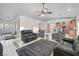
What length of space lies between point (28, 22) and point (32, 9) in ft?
0.84

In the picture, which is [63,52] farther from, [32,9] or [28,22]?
[32,9]

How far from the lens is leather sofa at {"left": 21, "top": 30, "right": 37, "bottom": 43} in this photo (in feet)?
7.11

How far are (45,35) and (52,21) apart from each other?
0.30 metres

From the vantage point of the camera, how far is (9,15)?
6.98 feet

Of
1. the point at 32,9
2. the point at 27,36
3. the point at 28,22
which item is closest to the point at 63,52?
the point at 27,36

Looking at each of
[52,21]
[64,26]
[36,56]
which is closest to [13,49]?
[36,56]

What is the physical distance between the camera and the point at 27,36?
2.19m

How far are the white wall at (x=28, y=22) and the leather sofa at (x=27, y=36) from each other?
8cm

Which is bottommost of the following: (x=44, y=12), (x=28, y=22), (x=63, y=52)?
(x=63, y=52)

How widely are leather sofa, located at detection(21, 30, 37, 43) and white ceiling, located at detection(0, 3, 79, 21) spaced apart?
31 cm

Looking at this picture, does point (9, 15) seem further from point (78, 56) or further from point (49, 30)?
point (78, 56)

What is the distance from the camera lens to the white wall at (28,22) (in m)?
2.13

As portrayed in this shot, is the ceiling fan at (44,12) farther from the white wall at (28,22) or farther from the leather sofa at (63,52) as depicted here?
the leather sofa at (63,52)

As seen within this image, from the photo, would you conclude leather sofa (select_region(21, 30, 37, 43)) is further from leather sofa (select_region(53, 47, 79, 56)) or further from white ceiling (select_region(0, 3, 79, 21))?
leather sofa (select_region(53, 47, 79, 56))
